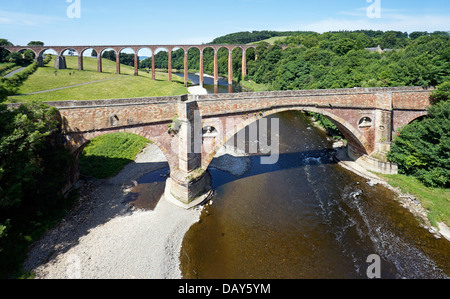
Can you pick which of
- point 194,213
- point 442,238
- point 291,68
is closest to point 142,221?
point 194,213

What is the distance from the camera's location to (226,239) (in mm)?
16406

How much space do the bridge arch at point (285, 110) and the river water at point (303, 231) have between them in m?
3.05

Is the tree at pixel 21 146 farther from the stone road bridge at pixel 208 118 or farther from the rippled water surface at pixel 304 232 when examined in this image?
the rippled water surface at pixel 304 232

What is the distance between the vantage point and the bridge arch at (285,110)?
20.7m

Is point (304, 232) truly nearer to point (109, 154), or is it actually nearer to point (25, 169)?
point (25, 169)

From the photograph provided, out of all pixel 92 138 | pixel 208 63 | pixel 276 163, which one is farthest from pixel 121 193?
pixel 208 63

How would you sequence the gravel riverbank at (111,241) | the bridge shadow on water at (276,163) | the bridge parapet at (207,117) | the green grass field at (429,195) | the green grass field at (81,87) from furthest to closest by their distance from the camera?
the green grass field at (81,87) < the bridge shadow on water at (276,163) < the green grass field at (429,195) < the bridge parapet at (207,117) < the gravel riverbank at (111,241)

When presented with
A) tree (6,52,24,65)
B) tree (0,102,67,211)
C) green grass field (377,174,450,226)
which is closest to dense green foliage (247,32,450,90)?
green grass field (377,174,450,226)

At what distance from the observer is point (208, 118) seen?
19734 mm

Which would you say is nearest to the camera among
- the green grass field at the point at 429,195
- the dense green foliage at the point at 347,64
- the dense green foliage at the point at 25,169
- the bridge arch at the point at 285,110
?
the dense green foliage at the point at 25,169

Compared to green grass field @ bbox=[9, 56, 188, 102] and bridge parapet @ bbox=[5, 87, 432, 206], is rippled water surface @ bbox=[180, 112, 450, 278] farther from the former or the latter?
green grass field @ bbox=[9, 56, 188, 102]

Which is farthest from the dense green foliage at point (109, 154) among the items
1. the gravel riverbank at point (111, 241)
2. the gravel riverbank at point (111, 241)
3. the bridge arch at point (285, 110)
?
the bridge arch at point (285, 110)

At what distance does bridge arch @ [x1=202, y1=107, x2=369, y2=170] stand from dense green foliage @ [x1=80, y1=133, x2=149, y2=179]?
32.1ft

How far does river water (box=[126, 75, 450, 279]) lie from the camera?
14.2 meters
